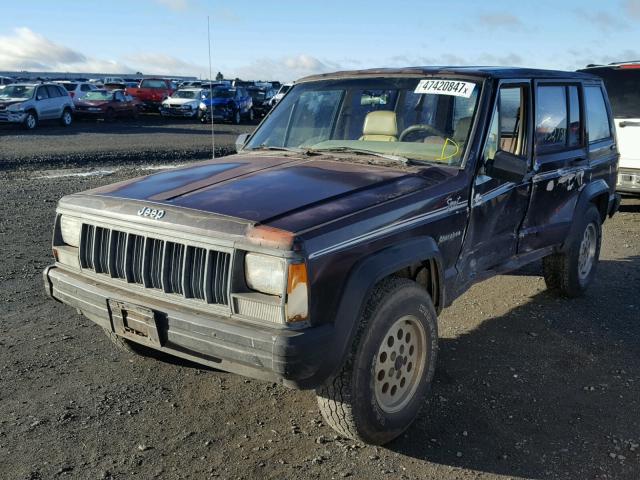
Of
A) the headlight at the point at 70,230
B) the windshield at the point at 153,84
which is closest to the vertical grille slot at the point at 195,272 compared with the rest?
the headlight at the point at 70,230

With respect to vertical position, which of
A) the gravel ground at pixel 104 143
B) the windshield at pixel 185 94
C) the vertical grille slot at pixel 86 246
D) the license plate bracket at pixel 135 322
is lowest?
the gravel ground at pixel 104 143

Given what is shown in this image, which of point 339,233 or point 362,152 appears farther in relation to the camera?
point 362,152

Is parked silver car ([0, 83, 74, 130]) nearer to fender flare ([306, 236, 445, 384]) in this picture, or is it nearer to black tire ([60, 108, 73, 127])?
black tire ([60, 108, 73, 127])

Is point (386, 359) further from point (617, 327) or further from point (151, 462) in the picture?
point (617, 327)

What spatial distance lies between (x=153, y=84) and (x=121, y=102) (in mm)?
6457

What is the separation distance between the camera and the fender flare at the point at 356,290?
2.99 metres

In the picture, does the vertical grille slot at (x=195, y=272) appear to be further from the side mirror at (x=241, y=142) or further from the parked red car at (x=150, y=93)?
the parked red car at (x=150, y=93)

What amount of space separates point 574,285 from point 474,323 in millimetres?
1157

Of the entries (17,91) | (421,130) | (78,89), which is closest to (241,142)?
(421,130)

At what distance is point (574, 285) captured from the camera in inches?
230

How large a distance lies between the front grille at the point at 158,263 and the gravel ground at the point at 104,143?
10.8m

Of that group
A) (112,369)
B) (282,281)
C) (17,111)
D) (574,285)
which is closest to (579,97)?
(574,285)

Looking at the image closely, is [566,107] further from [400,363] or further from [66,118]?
[66,118]

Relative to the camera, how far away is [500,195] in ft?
14.4
